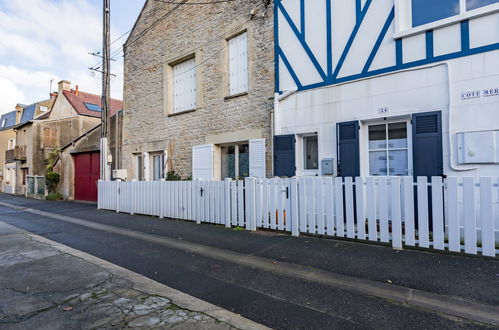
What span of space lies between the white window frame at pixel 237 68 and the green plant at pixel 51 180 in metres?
14.7

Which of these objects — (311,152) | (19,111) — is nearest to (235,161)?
(311,152)

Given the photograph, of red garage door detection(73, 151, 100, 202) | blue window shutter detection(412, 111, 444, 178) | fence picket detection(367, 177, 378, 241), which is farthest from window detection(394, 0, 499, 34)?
red garage door detection(73, 151, 100, 202)

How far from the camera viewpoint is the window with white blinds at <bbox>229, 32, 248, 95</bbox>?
363 inches

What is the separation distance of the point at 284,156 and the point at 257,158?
1.03m

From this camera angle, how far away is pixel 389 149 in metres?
6.42

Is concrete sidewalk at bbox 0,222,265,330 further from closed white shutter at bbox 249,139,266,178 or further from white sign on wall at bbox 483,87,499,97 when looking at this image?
white sign on wall at bbox 483,87,499,97

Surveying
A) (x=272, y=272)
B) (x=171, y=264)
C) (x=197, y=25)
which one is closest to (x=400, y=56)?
(x=272, y=272)

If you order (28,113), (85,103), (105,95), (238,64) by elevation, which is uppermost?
(28,113)

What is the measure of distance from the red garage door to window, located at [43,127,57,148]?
8.49 meters

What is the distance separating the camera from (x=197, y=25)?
10.4 metres

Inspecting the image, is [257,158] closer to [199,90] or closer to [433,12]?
[199,90]

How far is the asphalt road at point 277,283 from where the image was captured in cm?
275

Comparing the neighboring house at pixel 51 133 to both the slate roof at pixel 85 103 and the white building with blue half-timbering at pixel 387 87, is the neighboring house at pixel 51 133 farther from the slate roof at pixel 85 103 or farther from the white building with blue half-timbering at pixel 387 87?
the white building with blue half-timbering at pixel 387 87

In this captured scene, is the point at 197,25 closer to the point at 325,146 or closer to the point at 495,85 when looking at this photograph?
the point at 325,146
